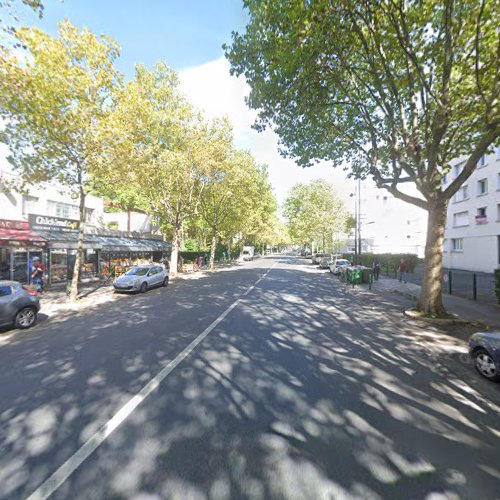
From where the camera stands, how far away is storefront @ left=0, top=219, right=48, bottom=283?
12.9 metres

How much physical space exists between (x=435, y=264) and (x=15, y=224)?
19.5 metres

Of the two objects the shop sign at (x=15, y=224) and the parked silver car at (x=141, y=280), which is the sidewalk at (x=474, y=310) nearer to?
the parked silver car at (x=141, y=280)

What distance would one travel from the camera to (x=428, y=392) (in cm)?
405

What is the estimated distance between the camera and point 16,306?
7.47 metres

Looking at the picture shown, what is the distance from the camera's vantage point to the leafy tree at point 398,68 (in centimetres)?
688

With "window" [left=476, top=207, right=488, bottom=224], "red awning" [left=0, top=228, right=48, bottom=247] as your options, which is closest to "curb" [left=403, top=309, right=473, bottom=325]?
"red awning" [left=0, top=228, right=48, bottom=247]

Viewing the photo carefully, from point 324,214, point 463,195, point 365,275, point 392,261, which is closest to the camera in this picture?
point 365,275

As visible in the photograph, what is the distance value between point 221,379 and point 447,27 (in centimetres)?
996

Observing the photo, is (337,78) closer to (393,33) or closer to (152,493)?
(393,33)

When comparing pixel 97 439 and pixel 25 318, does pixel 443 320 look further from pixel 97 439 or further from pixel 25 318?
pixel 25 318

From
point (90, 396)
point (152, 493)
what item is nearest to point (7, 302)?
point (90, 396)

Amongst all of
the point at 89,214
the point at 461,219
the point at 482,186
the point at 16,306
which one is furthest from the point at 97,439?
the point at 461,219

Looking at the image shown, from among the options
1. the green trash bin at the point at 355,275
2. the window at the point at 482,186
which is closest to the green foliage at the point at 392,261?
the green trash bin at the point at 355,275

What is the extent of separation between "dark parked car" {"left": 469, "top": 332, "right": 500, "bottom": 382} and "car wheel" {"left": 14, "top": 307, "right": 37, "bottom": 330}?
1118cm
